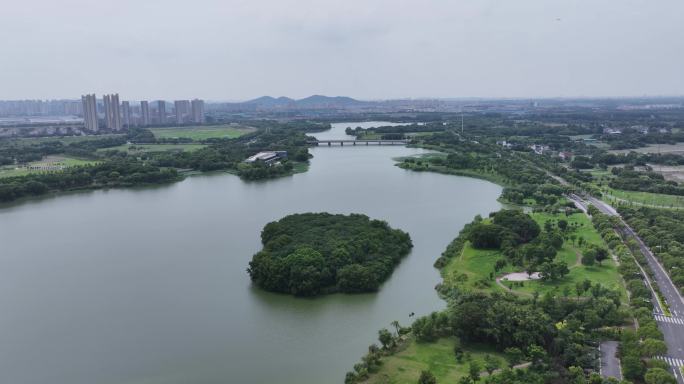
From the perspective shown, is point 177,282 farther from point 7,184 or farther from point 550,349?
point 7,184

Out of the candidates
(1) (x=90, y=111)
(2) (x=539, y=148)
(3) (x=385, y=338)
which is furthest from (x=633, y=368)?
(1) (x=90, y=111)

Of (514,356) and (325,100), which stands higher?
Result: (325,100)

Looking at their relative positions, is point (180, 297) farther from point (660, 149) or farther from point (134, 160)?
point (660, 149)

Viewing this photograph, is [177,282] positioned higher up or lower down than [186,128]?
lower down

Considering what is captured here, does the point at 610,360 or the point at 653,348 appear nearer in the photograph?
the point at 653,348

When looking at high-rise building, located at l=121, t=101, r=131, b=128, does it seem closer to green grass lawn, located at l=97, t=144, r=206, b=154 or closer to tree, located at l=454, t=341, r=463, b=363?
green grass lawn, located at l=97, t=144, r=206, b=154

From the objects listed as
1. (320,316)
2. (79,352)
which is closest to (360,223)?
(320,316)
